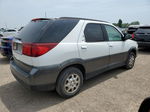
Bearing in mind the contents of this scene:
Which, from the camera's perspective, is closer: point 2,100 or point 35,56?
point 35,56

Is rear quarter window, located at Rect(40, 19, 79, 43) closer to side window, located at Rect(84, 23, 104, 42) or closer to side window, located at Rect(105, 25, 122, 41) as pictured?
side window, located at Rect(84, 23, 104, 42)

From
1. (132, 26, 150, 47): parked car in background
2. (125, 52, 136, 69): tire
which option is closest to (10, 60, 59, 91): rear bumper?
(125, 52, 136, 69): tire

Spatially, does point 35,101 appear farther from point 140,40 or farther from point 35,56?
point 140,40

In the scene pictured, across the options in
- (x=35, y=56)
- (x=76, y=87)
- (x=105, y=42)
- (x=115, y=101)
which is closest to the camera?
(x=35, y=56)

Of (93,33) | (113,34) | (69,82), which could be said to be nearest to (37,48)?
(69,82)

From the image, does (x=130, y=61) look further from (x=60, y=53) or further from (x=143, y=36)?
(x=143, y=36)

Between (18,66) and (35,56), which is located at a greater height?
(35,56)

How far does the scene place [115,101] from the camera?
3.13 meters

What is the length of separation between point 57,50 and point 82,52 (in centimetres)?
70

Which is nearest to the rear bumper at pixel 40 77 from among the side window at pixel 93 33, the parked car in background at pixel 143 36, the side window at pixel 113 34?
the side window at pixel 93 33

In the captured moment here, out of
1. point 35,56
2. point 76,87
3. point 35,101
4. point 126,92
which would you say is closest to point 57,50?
point 35,56

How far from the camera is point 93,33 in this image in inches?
143

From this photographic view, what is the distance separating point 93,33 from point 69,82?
1386mm

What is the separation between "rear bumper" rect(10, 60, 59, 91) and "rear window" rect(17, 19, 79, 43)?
555 mm
